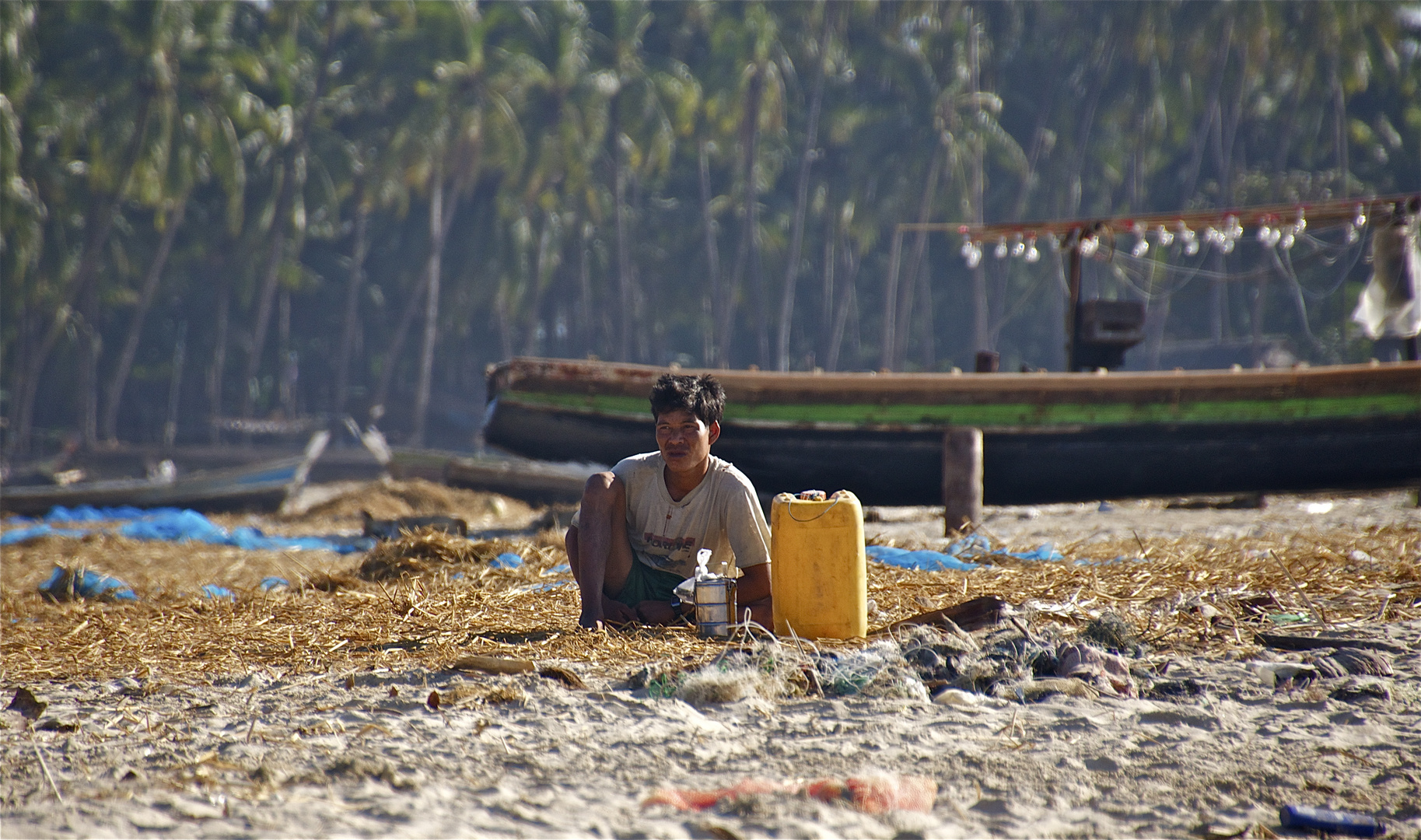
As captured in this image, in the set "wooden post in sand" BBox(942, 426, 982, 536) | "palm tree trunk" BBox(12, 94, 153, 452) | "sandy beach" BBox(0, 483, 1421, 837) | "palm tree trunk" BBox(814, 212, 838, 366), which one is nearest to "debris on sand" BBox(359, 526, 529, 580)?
"sandy beach" BBox(0, 483, 1421, 837)

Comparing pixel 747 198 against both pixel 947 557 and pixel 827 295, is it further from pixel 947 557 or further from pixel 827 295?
pixel 947 557

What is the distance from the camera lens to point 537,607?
4.52 meters

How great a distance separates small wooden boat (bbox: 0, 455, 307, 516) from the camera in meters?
13.0

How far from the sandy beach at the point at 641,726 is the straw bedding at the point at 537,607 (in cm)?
2

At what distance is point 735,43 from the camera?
30875 millimetres

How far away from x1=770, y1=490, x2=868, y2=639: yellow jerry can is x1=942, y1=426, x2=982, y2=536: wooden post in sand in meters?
3.93

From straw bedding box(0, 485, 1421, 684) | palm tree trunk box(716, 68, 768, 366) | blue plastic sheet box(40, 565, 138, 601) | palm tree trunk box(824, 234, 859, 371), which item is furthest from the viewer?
palm tree trunk box(824, 234, 859, 371)

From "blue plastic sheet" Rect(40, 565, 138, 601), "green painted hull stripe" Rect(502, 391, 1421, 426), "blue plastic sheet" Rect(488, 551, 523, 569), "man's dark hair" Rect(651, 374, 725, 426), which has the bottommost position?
"blue plastic sheet" Rect(40, 565, 138, 601)

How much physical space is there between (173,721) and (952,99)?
32.7 metres

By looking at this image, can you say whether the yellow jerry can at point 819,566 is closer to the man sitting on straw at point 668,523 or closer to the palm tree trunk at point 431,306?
the man sitting on straw at point 668,523

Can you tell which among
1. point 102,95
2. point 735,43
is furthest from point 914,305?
point 102,95

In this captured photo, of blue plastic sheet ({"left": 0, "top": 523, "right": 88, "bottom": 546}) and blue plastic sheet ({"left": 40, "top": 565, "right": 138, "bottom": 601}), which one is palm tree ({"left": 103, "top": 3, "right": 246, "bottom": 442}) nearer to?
blue plastic sheet ({"left": 0, "top": 523, "right": 88, "bottom": 546})

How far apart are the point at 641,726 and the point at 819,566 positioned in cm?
107

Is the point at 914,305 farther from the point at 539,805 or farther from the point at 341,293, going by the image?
the point at 539,805
